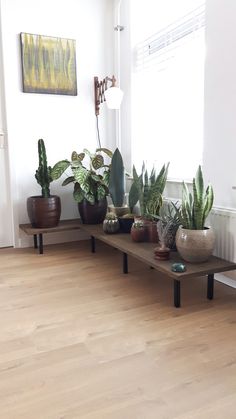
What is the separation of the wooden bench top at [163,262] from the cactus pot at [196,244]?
5 cm

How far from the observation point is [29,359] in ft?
5.53

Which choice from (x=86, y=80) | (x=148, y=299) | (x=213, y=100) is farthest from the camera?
(x=86, y=80)

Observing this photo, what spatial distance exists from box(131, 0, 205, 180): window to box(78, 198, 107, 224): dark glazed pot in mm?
648

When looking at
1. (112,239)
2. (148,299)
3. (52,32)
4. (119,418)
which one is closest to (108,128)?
(52,32)

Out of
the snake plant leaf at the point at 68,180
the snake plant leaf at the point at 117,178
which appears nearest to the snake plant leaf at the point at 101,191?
the snake plant leaf at the point at 117,178

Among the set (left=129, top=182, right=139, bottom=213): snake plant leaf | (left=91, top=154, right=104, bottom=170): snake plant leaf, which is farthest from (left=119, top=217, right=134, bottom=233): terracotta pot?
(left=91, top=154, right=104, bottom=170): snake plant leaf

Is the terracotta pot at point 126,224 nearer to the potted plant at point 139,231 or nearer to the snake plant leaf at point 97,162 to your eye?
the potted plant at point 139,231

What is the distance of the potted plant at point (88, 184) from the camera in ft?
11.5

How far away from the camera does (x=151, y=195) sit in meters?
2.96

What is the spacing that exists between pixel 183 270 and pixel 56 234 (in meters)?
2.09

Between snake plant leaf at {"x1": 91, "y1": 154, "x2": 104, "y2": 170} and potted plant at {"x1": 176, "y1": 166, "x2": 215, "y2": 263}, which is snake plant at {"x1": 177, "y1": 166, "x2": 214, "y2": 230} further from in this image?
snake plant leaf at {"x1": 91, "y1": 154, "x2": 104, "y2": 170}

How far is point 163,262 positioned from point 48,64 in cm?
251

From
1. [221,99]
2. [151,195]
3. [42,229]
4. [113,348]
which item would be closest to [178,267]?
[113,348]

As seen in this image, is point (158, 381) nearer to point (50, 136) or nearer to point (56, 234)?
point (56, 234)
